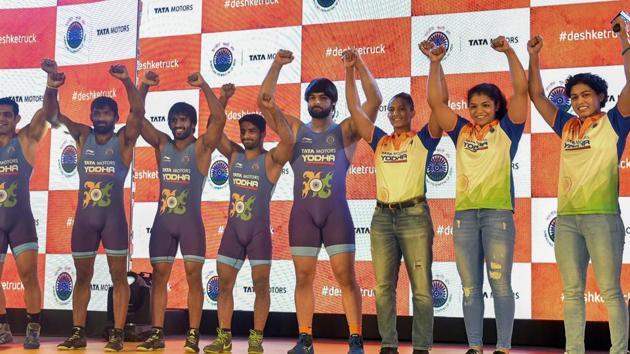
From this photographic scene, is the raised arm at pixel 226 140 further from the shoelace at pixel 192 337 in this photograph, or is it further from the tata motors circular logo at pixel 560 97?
the tata motors circular logo at pixel 560 97

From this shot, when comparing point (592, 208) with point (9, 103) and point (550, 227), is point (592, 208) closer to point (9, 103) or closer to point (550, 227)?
point (550, 227)

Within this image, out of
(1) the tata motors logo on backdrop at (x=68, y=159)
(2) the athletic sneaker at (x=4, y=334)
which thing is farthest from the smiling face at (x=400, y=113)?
(1) the tata motors logo on backdrop at (x=68, y=159)

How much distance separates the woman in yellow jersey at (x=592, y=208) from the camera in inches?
152

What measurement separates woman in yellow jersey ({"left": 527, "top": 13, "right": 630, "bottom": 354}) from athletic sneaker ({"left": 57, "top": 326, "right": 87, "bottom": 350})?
10.4 ft

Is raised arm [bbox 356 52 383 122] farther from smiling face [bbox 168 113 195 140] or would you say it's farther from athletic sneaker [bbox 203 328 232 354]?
athletic sneaker [bbox 203 328 232 354]

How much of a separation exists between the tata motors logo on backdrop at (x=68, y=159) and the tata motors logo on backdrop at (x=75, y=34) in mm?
892

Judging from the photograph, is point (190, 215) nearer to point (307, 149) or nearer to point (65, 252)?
point (307, 149)

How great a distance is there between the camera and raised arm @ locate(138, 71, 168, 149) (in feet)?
17.8

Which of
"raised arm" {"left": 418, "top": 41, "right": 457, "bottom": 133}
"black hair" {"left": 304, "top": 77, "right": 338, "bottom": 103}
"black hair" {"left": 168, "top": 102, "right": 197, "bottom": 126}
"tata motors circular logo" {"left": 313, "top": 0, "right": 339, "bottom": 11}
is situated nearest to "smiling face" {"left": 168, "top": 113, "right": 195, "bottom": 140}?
"black hair" {"left": 168, "top": 102, "right": 197, "bottom": 126}

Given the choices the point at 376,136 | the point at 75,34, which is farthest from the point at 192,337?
the point at 75,34

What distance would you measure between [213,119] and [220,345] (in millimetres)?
1498

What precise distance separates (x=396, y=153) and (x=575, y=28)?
2.21m

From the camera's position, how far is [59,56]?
730 cm

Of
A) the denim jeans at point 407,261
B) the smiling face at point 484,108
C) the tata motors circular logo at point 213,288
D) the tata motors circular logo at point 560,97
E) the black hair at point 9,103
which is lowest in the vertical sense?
the tata motors circular logo at point 213,288
